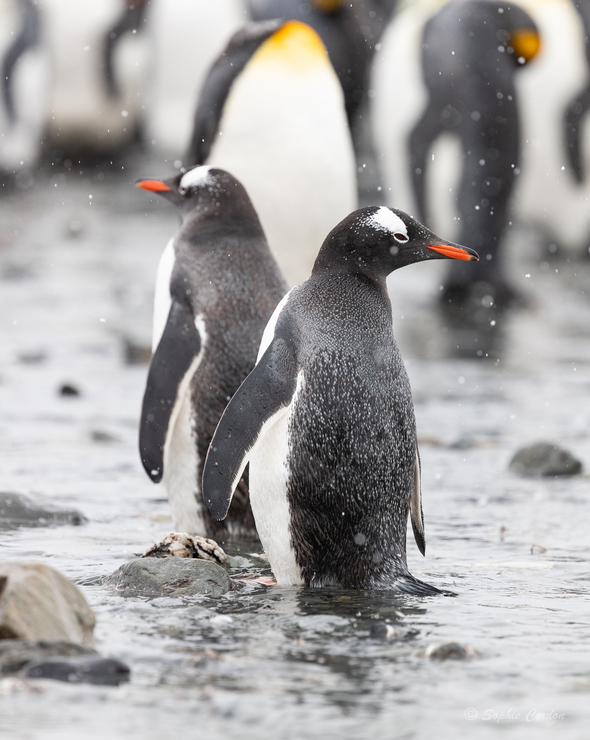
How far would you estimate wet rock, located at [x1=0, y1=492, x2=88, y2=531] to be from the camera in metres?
4.58

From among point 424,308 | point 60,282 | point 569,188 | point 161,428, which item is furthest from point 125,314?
point 161,428

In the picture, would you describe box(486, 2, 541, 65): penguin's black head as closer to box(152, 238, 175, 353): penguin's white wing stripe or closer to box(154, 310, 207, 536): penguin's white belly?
box(152, 238, 175, 353): penguin's white wing stripe

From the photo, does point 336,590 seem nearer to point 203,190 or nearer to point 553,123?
point 203,190

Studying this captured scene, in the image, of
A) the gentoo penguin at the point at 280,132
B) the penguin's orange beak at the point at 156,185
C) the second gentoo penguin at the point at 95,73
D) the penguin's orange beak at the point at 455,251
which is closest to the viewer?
the penguin's orange beak at the point at 455,251

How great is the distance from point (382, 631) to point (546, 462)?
2576 mm

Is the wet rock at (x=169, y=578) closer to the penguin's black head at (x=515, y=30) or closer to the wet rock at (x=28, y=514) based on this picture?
the wet rock at (x=28, y=514)

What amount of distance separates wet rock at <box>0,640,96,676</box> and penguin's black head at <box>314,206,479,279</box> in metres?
1.53

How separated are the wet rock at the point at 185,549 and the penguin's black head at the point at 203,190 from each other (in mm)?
1351

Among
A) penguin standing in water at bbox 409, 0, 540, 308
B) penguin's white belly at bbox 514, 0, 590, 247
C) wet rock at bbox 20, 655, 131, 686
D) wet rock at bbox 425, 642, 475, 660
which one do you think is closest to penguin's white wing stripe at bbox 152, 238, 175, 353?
wet rock at bbox 425, 642, 475, 660

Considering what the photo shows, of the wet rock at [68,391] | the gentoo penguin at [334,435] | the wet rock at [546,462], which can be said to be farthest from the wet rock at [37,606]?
the wet rock at [68,391]

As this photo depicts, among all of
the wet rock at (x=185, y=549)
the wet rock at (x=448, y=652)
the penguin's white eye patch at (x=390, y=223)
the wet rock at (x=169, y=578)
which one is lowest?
the wet rock at (x=448, y=652)

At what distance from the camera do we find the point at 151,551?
394 cm

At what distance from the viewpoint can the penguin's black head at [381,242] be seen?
12.9 feet

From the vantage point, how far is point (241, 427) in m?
3.84
